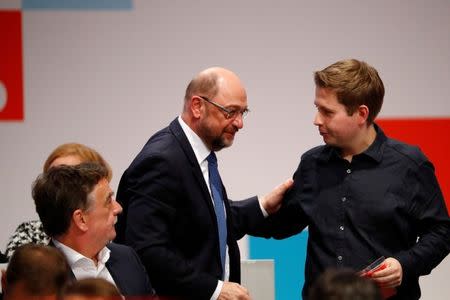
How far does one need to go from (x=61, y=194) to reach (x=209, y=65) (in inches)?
82.1

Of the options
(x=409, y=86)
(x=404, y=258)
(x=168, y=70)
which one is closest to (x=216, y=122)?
(x=404, y=258)

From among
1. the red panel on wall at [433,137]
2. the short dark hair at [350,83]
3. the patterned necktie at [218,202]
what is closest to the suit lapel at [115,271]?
the patterned necktie at [218,202]

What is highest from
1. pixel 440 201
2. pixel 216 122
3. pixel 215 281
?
pixel 216 122

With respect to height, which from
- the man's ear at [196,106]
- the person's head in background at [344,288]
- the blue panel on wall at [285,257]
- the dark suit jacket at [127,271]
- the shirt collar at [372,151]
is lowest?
the blue panel on wall at [285,257]

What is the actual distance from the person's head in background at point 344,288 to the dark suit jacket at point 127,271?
1194mm

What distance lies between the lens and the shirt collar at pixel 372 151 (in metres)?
3.29

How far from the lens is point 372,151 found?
10.8 feet

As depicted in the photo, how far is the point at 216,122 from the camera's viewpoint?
339cm

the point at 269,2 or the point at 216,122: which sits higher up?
the point at 269,2

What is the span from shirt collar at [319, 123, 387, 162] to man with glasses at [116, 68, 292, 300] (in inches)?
7.5

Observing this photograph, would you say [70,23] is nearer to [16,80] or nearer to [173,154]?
[16,80]

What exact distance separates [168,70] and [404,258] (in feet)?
7.01

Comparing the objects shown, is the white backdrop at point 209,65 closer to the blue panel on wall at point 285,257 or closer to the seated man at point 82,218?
the blue panel on wall at point 285,257

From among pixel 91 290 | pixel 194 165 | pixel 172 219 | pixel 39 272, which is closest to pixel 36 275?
pixel 39 272
